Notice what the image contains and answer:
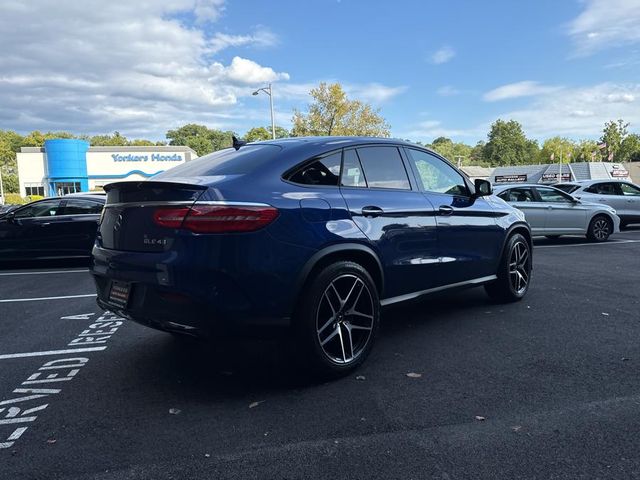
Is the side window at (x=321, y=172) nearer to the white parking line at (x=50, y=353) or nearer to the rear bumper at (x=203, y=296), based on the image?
the rear bumper at (x=203, y=296)

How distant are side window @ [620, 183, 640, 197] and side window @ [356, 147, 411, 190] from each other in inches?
518

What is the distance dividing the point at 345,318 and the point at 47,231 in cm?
844

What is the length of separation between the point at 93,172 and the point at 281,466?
56.6 m

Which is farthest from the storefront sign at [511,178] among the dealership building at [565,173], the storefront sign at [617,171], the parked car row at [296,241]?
the parked car row at [296,241]

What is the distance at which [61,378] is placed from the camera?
374cm

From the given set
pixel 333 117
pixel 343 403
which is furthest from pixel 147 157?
pixel 343 403

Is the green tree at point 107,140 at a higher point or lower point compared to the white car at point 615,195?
higher

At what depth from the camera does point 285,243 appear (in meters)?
3.22

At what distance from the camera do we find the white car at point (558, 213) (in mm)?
12005

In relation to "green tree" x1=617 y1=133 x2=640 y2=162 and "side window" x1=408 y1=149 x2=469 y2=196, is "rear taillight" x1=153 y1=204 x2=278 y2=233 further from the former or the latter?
"green tree" x1=617 y1=133 x2=640 y2=162

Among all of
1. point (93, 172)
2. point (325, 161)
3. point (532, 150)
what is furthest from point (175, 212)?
point (532, 150)

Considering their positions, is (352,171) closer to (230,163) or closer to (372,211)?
(372,211)

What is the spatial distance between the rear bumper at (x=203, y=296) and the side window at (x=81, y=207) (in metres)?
7.61

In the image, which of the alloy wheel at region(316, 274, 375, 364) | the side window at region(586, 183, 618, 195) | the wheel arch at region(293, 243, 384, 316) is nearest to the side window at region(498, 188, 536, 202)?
the side window at region(586, 183, 618, 195)
